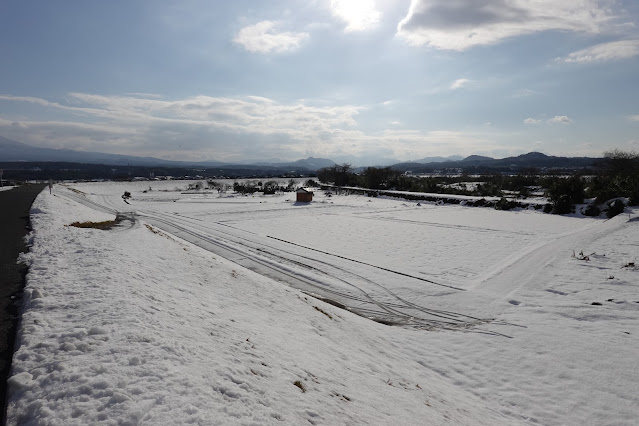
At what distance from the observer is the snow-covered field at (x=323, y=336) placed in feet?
12.5

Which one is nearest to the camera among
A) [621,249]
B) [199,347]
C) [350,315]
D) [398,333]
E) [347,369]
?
[199,347]

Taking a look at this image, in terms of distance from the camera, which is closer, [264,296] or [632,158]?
[264,296]

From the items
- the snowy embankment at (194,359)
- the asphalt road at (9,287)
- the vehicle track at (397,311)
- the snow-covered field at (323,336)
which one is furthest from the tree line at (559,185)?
the asphalt road at (9,287)

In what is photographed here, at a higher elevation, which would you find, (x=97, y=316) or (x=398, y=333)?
(x=97, y=316)

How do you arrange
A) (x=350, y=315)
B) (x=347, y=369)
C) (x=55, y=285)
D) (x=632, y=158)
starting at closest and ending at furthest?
1. (x=347, y=369)
2. (x=55, y=285)
3. (x=350, y=315)
4. (x=632, y=158)

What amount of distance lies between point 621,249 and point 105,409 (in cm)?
1790

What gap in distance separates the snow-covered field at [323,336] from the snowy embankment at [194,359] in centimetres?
3

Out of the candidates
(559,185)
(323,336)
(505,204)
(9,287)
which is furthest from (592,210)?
(9,287)

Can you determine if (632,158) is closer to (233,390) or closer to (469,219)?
(469,219)

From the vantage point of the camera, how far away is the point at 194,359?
445 cm

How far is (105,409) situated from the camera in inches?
130

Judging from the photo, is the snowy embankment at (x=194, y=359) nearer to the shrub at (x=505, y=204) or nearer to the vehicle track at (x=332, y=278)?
the vehicle track at (x=332, y=278)

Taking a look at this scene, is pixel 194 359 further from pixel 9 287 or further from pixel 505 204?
pixel 505 204

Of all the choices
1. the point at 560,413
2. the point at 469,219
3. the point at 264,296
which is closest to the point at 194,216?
the point at 264,296
